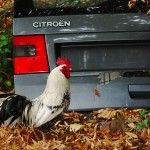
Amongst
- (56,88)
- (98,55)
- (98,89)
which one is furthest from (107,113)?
(56,88)

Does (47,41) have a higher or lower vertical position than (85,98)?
higher

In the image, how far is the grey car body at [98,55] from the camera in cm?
646

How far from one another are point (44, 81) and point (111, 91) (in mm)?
786

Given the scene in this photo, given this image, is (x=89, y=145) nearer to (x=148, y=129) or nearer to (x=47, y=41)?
(x=148, y=129)

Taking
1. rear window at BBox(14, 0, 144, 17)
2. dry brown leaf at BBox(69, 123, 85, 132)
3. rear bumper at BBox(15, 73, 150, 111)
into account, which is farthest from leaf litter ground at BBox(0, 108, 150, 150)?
rear window at BBox(14, 0, 144, 17)

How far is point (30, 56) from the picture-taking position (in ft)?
21.8

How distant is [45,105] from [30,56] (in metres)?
0.94

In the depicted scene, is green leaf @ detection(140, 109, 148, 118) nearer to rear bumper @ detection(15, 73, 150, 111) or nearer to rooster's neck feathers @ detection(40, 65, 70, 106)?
rear bumper @ detection(15, 73, 150, 111)

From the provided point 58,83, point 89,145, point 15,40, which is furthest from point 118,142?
point 15,40

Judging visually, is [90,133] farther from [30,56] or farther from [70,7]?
[70,7]

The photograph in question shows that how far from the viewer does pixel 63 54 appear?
21.6ft

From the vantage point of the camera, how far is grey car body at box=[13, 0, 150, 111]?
21.2 ft

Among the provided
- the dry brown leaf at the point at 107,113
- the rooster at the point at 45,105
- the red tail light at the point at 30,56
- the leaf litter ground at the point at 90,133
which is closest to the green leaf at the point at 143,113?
the leaf litter ground at the point at 90,133

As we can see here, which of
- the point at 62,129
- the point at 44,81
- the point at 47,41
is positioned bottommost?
the point at 62,129
